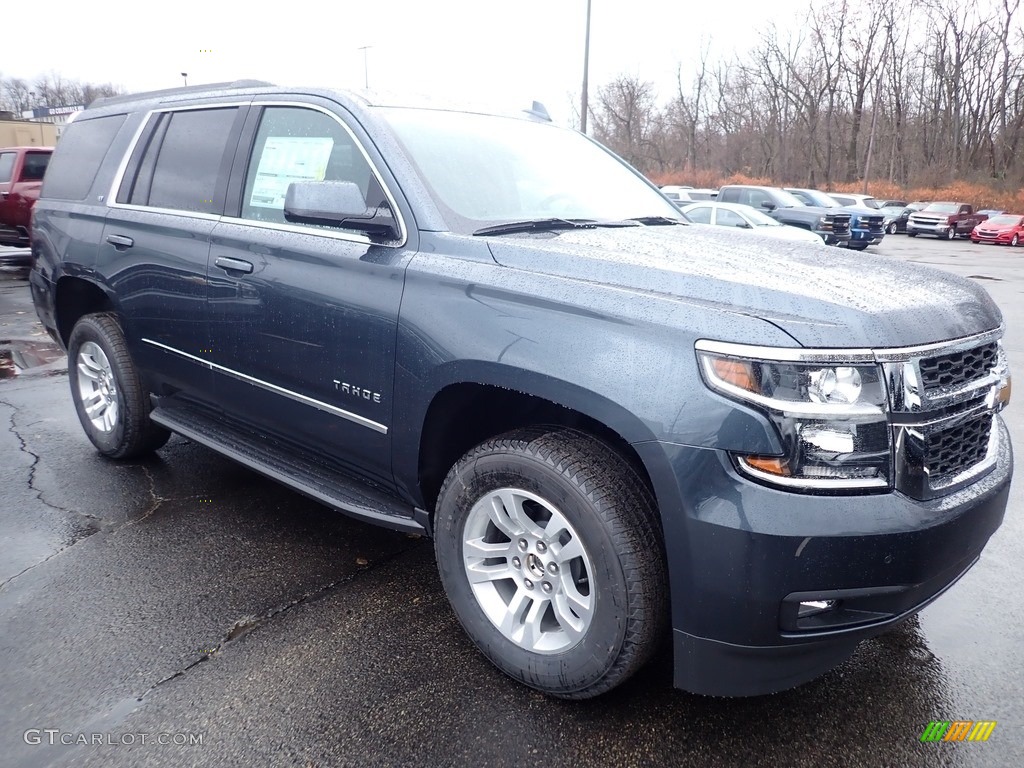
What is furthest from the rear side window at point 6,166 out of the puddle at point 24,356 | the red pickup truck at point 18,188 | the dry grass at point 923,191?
the dry grass at point 923,191

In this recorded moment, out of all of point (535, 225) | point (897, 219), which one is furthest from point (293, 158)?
point (897, 219)

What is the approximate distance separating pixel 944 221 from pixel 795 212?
1423cm

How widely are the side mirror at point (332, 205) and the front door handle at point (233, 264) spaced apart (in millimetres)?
578

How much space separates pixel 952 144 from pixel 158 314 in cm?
5658

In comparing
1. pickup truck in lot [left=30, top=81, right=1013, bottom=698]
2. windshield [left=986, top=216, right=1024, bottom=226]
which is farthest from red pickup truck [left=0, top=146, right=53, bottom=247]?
windshield [left=986, top=216, right=1024, bottom=226]

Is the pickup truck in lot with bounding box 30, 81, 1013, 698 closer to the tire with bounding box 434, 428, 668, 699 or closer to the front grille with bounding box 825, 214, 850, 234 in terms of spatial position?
the tire with bounding box 434, 428, 668, 699

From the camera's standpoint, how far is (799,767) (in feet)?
7.20

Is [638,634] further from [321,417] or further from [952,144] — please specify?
[952,144]

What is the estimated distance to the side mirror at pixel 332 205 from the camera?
2693 mm

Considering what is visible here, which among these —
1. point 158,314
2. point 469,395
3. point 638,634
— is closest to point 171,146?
point 158,314

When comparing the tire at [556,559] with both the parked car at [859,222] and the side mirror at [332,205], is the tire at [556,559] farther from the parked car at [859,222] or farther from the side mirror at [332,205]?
the parked car at [859,222]

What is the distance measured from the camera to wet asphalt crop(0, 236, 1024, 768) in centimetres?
226

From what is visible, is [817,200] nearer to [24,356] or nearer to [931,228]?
[931,228]

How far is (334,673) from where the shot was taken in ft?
8.54
